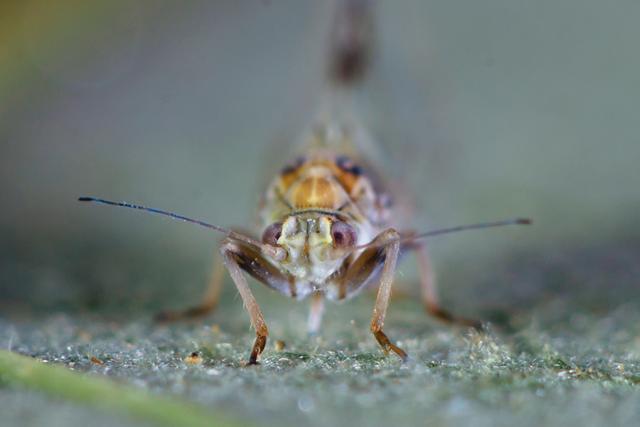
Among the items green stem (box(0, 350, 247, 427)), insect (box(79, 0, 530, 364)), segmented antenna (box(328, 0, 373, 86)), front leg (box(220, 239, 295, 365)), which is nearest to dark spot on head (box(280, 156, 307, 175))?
insect (box(79, 0, 530, 364))

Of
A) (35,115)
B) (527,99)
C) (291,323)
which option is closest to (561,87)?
(527,99)

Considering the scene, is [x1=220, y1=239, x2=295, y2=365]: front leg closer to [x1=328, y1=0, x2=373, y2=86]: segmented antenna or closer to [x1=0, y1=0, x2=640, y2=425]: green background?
[x1=0, y1=0, x2=640, y2=425]: green background

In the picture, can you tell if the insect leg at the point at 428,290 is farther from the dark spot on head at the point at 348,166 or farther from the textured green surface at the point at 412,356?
the dark spot on head at the point at 348,166

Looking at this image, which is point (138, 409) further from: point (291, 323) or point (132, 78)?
point (132, 78)

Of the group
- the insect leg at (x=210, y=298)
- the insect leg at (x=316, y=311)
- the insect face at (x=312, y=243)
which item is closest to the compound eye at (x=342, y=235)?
the insect face at (x=312, y=243)

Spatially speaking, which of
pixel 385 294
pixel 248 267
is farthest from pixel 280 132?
pixel 385 294
